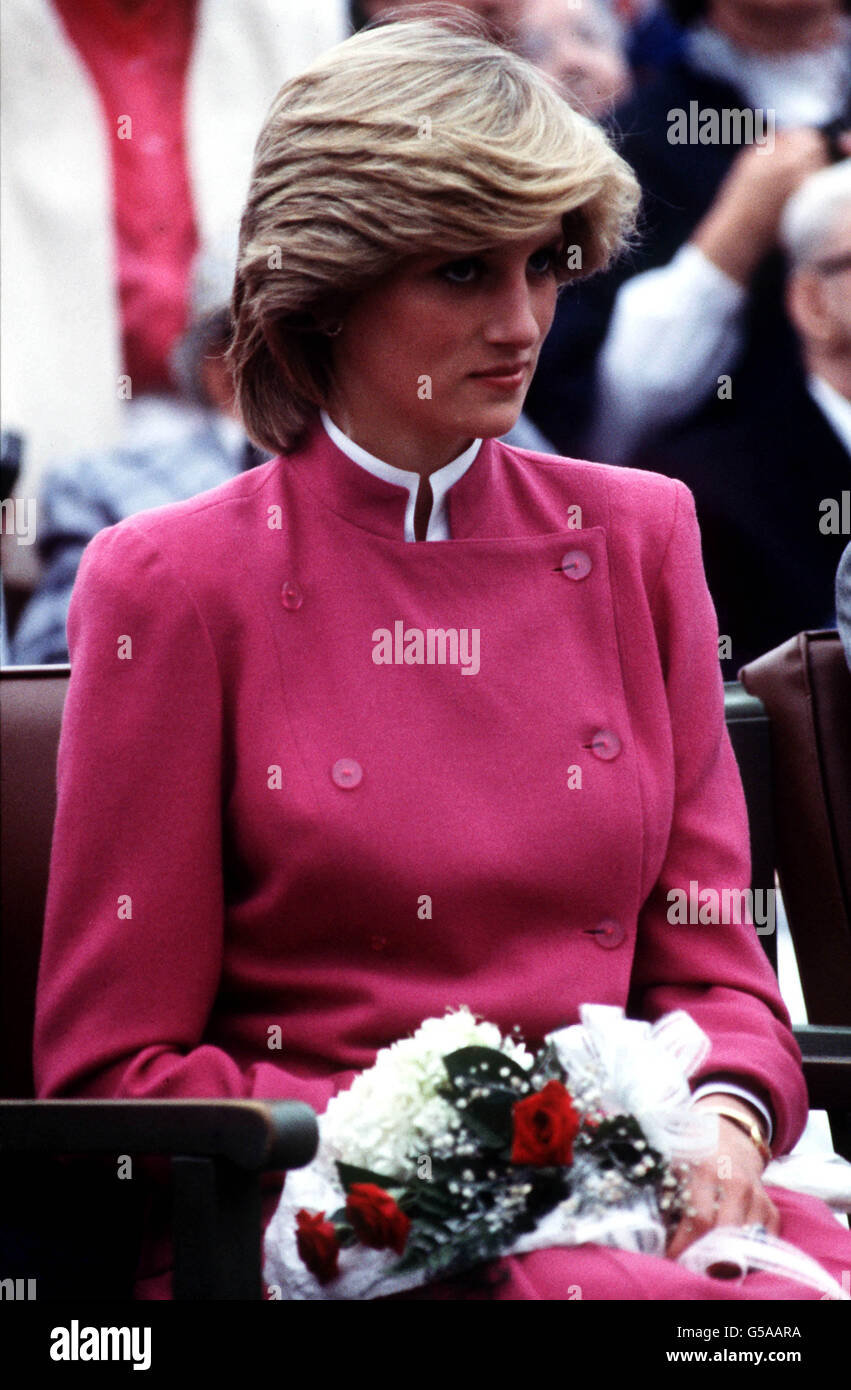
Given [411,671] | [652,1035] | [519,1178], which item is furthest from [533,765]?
[519,1178]

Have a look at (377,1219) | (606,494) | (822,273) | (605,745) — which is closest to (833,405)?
(822,273)

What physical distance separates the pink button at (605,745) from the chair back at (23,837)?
26.2 inches

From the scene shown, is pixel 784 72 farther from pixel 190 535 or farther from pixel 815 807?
pixel 190 535

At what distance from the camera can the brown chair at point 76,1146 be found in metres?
1.44

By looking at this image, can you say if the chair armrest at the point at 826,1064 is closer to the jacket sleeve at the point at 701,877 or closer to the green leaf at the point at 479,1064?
the jacket sleeve at the point at 701,877

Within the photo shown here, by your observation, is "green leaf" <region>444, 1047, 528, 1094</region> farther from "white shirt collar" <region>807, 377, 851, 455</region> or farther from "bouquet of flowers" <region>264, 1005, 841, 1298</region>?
"white shirt collar" <region>807, 377, 851, 455</region>

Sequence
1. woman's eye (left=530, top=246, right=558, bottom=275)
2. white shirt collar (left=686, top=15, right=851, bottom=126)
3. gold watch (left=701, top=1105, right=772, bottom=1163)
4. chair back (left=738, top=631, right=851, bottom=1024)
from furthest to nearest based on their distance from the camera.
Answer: white shirt collar (left=686, top=15, right=851, bottom=126) → chair back (left=738, top=631, right=851, bottom=1024) → woman's eye (left=530, top=246, right=558, bottom=275) → gold watch (left=701, top=1105, right=772, bottom=1163)

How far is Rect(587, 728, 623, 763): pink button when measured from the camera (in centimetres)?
184

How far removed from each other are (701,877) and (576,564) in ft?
1.18

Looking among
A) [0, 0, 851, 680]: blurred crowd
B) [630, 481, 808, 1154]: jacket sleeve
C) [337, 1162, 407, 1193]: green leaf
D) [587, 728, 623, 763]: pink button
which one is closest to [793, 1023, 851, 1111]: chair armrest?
[630, 481, 808, 1154]: jacket sleeve

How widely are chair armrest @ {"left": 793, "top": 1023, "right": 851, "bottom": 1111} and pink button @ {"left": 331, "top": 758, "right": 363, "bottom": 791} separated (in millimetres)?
626

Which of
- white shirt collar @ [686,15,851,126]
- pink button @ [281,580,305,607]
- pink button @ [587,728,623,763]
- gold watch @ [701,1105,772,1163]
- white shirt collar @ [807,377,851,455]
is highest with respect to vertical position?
white shirt collar @ [686,15,851,126]
